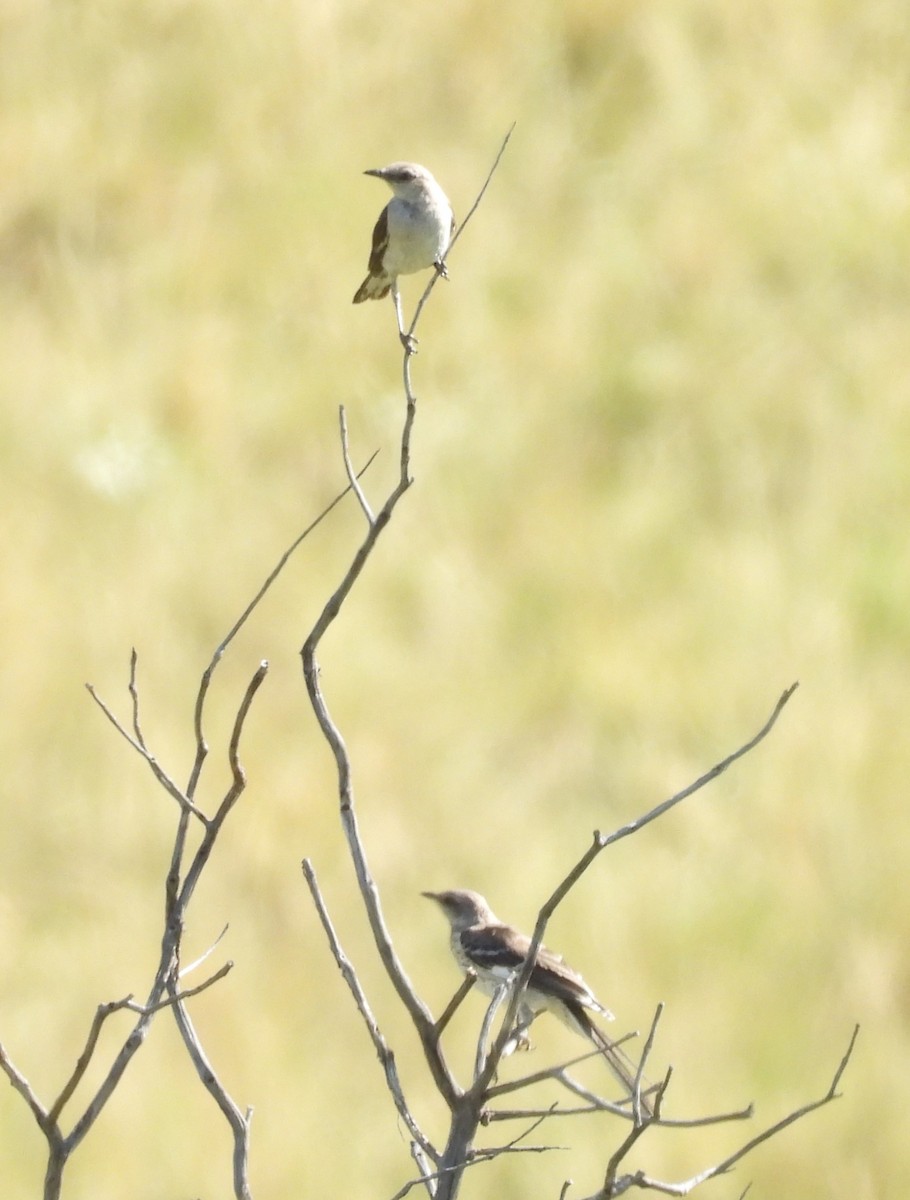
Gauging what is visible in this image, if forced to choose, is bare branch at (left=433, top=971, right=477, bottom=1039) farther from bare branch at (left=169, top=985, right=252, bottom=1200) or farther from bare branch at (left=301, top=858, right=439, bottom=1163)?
bare branch at (left=169, top=985, right=252, bottom=1200)

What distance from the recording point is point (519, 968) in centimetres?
415

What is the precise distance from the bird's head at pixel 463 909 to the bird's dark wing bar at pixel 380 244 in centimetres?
180

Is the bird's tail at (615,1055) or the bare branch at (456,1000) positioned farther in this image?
the bird's tail at (615,1055)

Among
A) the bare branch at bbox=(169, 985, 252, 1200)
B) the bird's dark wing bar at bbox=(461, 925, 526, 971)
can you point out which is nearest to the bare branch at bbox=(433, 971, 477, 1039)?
the bare branch at bbox=(169, 985, 252, 1200)

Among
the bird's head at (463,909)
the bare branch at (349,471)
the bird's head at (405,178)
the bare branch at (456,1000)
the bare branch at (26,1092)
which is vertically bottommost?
the bare branch at (456,1000)

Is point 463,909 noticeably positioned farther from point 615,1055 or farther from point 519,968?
point 519,968

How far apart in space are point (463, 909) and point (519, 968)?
4.27 feet

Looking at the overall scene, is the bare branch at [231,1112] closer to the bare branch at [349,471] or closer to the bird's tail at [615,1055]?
the bare branch at [349,471]

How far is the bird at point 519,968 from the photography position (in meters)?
4.45

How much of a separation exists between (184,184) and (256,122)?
0.72m

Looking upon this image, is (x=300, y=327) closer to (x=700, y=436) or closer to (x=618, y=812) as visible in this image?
(x=700, y=436)

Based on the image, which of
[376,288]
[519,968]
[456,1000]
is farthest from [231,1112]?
[376,288]

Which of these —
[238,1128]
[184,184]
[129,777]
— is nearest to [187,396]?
[184,184]

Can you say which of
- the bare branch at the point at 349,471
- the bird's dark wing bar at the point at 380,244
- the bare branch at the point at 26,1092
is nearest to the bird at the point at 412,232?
the bird's dark wing bar at the point at 380,244
